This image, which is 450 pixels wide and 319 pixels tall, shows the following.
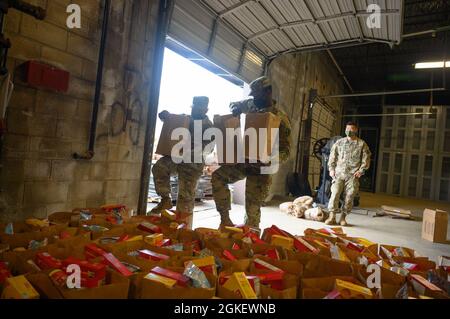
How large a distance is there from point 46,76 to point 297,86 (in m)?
7.03

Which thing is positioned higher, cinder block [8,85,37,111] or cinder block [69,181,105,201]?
cinder block [8,85,37,111]

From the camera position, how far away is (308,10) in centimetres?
441

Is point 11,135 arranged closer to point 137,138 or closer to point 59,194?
point 59,194

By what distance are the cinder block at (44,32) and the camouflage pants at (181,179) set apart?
1.51 m

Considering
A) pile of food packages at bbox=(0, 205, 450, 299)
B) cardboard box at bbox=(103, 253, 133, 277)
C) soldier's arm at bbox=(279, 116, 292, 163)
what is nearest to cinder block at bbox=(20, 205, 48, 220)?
pile of food packages at bbox=(0, 205, 450, 299)

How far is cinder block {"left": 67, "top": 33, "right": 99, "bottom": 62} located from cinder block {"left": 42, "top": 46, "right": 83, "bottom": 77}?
6 cm

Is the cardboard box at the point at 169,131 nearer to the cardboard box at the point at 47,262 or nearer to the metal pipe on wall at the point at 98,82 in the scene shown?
the metal pipe on wall at the point at 98,82

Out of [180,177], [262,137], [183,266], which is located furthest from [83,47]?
[183,266]

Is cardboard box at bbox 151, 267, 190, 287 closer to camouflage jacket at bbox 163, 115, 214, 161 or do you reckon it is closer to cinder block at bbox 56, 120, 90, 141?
cinder block at bbox 56, 120, 90, 141

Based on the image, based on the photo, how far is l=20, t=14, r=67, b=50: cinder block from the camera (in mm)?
2291

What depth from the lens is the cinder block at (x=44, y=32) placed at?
90.2 inches

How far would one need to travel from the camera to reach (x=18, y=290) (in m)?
0.94
